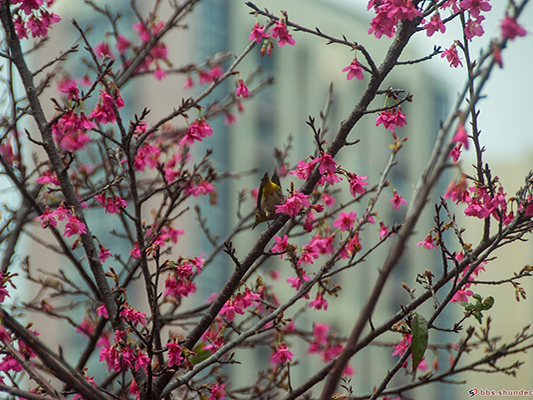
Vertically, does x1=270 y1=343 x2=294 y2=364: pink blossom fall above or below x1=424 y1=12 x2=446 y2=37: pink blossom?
below

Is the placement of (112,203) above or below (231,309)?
above

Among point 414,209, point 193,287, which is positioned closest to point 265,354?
point 193,287

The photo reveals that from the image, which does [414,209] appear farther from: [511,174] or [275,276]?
[511,174]

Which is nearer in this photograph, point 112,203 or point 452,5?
point 452,5

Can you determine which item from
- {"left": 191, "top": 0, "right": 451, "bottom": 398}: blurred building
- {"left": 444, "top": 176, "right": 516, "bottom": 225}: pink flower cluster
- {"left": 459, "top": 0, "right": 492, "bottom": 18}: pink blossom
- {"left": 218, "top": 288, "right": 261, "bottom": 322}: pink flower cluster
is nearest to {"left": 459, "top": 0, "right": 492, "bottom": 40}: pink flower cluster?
{"left": 459, "top": 0, "right": 492, "bottom": 18}: pink blossom

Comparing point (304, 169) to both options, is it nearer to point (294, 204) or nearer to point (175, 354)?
point (294, 204)

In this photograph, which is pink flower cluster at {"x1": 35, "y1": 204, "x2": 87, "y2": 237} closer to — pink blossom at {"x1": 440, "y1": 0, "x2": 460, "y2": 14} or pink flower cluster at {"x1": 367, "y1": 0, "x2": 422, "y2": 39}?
pink flower cluster at {"x1": 367, "y1": 0, "x2": 422, "y2": 39}

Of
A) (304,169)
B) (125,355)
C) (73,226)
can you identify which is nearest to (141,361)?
(125,355)

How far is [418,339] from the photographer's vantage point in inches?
96.0

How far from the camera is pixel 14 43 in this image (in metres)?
2.92

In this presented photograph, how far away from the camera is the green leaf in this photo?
239 centimetres

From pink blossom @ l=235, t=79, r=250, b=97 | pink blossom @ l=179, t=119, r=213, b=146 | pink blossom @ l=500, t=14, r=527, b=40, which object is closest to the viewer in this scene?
pink blossom @ l=500, t=14, r=527, b=40

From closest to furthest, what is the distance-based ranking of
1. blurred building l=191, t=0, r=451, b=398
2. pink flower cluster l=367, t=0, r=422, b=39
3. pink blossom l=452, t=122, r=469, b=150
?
pink blossom l=452, t=122, r=469, b=150 < pink flower cluster l=367, t=0, r=422, b=39 < blurred building l=191, t=0, r=451, b=398

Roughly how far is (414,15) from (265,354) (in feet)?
64.1
